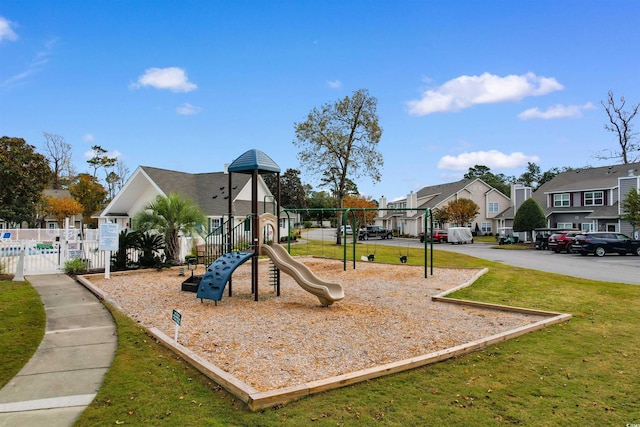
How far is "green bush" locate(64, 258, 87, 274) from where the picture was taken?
14.3 m

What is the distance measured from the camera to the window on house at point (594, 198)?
3881 centimetres

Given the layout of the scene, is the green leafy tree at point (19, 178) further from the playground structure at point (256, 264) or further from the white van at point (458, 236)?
Answer: the white van at point (458, 236)

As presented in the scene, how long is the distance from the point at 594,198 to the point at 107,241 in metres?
43.4

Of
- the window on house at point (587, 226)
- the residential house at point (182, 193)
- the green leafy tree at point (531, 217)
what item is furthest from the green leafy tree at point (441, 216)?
the residential house at point (182, 193)

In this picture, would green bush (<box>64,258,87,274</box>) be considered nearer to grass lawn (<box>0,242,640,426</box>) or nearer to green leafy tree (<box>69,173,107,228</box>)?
grass lawn (<box>0,242,640,426</box>)

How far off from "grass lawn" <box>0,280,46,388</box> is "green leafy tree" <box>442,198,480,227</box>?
44.1m

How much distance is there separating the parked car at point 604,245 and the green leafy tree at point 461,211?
22007 millimetres

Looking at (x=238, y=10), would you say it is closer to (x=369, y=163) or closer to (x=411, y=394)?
(x=411, y=394)

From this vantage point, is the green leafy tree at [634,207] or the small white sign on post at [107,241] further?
the green leafy tree at [634,207]

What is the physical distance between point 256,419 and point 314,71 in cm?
1624

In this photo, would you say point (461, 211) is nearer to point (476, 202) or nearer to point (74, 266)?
point (476, 202)

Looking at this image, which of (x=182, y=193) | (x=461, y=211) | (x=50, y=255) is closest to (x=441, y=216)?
(x=461, y=211)

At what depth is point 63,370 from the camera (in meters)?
5.41

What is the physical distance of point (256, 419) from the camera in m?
3.95
